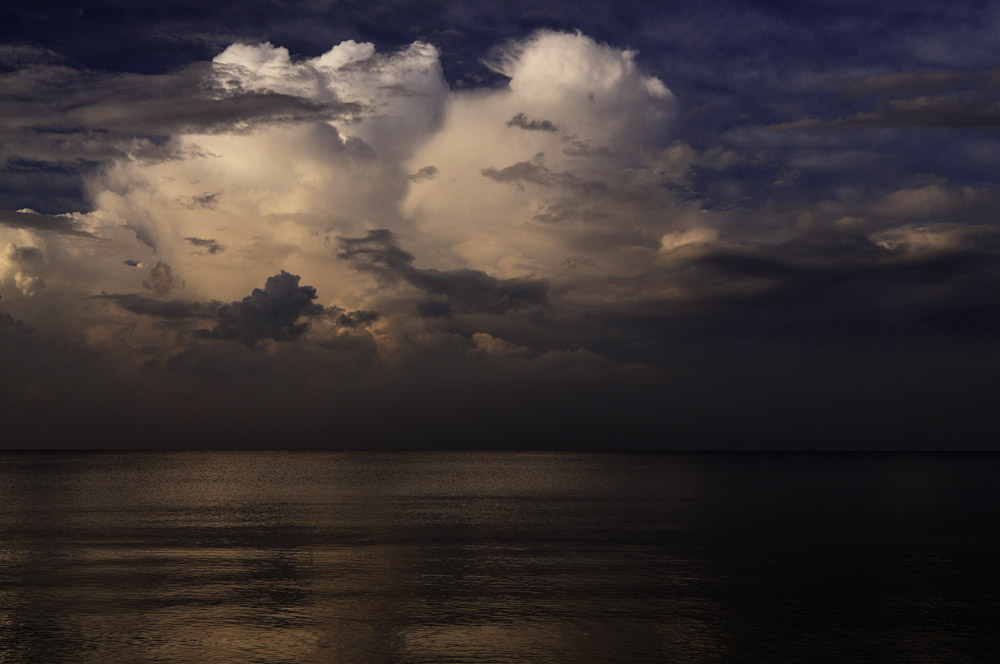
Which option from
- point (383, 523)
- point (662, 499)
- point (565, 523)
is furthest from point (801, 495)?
point (383, 523)

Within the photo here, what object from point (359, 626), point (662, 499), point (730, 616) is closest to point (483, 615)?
point (359, 626)

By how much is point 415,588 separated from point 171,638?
11639mm

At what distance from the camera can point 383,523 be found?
67125 mm

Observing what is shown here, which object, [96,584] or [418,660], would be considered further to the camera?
[96,584]

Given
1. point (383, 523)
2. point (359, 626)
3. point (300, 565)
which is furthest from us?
point (383, 523)

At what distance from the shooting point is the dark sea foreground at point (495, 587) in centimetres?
2770

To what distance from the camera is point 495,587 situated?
38.0m

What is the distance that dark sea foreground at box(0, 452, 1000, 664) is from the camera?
2770cm

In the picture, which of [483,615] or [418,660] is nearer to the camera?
[418,660]

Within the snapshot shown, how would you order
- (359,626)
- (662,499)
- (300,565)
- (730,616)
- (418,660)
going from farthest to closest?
(662,499) → (300,565) → (730,616) → (359,626) → (418,660)

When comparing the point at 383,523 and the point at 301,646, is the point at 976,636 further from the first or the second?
the point at 383,523

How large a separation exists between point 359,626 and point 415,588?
752cm

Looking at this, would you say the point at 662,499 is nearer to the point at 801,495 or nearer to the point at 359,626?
the point at 801,495

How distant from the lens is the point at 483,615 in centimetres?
3198
